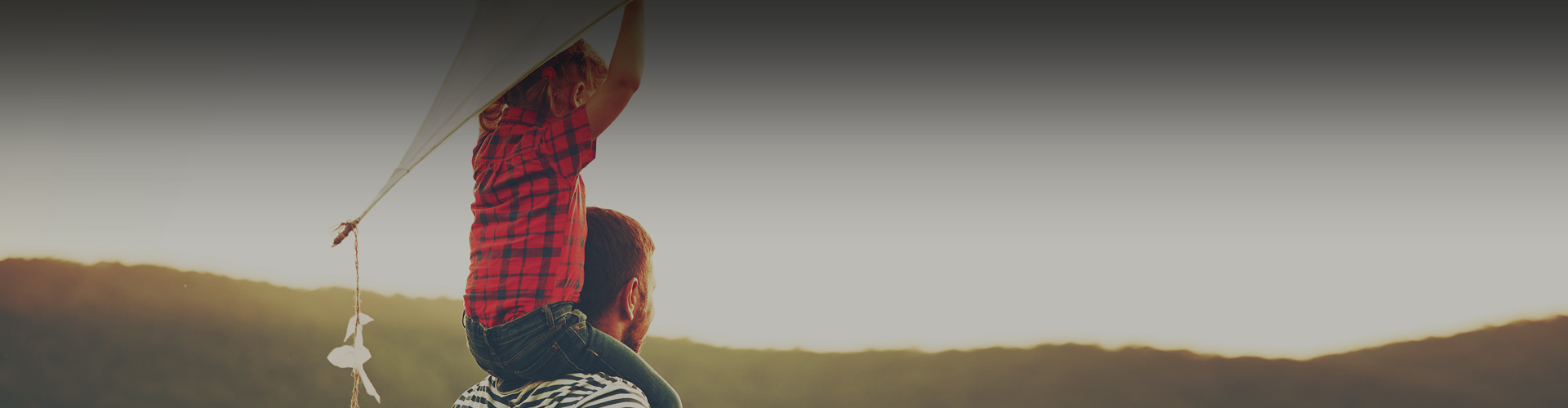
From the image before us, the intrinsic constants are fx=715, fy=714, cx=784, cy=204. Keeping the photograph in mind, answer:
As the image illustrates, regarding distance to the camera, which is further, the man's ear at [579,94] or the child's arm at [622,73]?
the man's ear at [579,94]

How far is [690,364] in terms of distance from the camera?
9.77 feet

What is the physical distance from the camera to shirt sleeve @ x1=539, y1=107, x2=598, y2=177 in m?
0.72

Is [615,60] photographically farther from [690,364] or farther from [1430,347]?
[1430,347]

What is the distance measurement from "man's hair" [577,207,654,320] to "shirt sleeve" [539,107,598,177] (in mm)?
136

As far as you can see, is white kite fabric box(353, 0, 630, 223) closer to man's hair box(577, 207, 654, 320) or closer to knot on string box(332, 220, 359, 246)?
knot on string box(332, 220, 359, 246)

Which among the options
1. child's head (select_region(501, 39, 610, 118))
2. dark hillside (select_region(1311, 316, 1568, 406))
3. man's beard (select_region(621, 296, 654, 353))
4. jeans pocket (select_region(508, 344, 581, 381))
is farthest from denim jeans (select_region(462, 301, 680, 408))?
dark hillside (select_region(1311, 316, 1568, 406))

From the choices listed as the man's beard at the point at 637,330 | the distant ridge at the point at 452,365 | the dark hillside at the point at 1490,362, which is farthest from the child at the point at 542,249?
the dark hillside at the point at 1490,362

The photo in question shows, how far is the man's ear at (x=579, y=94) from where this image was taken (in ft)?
2.81

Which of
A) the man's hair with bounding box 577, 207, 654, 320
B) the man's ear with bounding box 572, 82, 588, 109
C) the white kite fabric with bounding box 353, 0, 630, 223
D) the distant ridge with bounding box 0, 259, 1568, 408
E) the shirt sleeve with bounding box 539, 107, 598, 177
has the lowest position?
the distant ridge with bounding box 0, 259, 1568, 408

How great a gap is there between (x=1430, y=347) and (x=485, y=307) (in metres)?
3.35

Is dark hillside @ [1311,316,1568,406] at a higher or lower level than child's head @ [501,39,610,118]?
lower

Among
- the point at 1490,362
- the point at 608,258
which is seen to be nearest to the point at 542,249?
the point at 608,258

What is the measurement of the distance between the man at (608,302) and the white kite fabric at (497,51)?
21cm

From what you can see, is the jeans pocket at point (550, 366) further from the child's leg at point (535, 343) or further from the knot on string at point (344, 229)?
the knot on string at point (344, 229)
